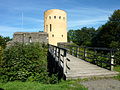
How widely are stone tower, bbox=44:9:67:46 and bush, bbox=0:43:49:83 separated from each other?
971 inches

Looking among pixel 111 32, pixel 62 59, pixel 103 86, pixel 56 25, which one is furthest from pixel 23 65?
pixel 111 32

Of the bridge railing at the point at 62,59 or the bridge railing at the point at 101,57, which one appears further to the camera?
the bridge railing at the point at 101,57

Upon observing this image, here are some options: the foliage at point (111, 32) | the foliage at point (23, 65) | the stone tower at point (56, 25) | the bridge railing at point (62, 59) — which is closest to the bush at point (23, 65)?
the foliage at point (23, 65)

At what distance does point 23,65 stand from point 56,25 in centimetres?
2601

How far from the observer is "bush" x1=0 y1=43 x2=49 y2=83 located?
6711 mm

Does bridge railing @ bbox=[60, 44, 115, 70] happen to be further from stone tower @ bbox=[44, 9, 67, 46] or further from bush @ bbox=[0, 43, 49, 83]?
stone tower @ bbox=[44, 9, 67, 46]

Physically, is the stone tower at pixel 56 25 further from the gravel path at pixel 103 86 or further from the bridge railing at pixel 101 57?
the gravel path at pixel 103 86

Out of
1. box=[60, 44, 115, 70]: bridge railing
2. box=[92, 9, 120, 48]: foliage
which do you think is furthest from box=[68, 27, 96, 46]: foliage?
box=[60, 44, 115, 70]: bridge railing

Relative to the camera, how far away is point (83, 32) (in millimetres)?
73812

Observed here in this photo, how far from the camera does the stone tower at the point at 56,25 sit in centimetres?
3234

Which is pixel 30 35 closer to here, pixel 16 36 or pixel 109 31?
pixel 16 36

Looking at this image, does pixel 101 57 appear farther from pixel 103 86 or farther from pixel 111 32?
pixel 111 32

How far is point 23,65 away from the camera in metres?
7.00

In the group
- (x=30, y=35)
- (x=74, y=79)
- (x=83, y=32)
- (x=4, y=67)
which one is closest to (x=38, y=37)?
(x=30, y=35)
